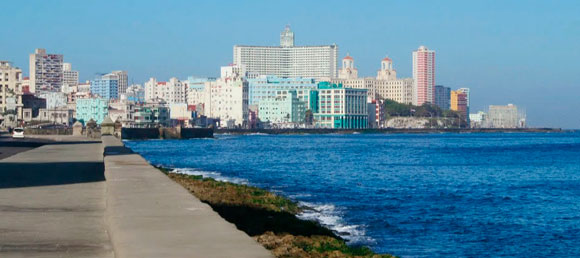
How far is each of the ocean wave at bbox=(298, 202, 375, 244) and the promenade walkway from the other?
13.6ft

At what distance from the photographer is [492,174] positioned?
50938mm

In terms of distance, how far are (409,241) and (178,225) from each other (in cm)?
937

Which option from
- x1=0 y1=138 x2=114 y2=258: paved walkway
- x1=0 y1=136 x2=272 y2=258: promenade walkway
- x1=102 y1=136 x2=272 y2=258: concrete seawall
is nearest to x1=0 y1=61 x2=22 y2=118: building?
x1=0 y1=138 x2=114 y2=258: paved walkway

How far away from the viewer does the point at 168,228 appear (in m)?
11.8

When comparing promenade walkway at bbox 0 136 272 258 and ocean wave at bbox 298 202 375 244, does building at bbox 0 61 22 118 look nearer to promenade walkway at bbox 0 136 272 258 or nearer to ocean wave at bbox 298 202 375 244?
ocean wave at bbox 298 202 375 244

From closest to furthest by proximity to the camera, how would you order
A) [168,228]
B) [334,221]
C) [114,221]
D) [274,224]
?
[168,228]
[114,221]
[274,224]
[334,221]

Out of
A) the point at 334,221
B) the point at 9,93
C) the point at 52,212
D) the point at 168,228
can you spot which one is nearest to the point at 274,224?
the point at 52,212

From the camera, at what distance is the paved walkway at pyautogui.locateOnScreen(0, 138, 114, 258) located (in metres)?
12.7

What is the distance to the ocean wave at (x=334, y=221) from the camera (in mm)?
20703

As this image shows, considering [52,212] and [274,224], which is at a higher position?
[52,212]

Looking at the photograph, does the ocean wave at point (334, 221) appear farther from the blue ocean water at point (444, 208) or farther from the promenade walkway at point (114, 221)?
the promenade walkway at point (114, 221)


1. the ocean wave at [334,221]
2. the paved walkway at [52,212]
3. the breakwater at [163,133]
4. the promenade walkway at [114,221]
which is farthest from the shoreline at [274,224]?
the breakwater at [163,133]

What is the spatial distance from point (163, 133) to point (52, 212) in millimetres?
144951

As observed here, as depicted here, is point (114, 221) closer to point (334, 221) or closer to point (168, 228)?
point (168, 228)
